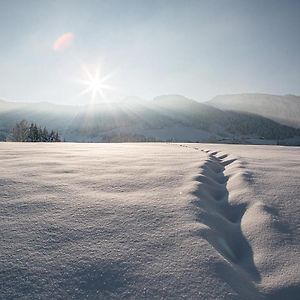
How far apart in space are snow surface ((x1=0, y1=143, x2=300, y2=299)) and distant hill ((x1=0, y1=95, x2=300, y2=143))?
74041mm

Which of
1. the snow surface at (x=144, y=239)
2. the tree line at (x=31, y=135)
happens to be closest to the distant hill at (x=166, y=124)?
the tree line at (x=31, y=135)

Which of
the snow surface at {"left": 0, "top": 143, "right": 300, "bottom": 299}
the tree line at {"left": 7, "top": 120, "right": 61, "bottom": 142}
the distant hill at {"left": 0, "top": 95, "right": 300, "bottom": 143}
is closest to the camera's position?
the snow surface at {"left": 0, "top": 143, "right": 300, "bottom": 299}

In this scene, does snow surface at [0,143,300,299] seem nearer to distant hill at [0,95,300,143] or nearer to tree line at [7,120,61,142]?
tree line at [7,120,61,142]

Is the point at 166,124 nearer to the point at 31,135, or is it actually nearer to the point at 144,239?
the point at 31,135

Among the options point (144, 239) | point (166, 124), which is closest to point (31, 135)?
point (144, 239)

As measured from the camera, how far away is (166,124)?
9475 cm

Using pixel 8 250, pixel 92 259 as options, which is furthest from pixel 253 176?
pixel 8 250

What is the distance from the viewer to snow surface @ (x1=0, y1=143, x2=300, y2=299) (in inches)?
45.3

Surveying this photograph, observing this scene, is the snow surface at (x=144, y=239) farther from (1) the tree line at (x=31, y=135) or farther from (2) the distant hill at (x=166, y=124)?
(2) the distant hill at (x=166, y=124)

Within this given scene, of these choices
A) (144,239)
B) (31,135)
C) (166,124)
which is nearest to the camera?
(144,239)

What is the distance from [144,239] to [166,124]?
93.9 meters

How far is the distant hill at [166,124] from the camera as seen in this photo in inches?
3312

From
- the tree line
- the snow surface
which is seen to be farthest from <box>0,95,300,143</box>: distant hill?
the snow surface

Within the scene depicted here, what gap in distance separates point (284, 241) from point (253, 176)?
150 cm
